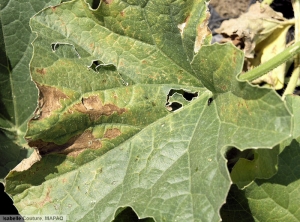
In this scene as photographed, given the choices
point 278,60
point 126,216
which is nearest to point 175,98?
point 278,60

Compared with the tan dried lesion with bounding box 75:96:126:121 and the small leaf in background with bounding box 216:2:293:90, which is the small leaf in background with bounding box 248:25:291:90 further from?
the tan dried lesion with bounding box 75:96:126:121

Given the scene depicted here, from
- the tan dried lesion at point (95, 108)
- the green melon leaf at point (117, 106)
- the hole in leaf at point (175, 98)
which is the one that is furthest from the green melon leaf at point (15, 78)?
the hole in leaf at point (175, 98)

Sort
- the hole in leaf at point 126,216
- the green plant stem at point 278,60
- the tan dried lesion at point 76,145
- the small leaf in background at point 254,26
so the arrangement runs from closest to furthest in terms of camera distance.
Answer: the green plant stem at point 278,60
the tan dried lesion at point 76,145
the hole in leaf at point 126,216
the small leaf in background at point 254,26

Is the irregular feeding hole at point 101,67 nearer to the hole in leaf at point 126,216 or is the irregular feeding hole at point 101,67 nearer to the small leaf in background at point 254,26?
the hole in leaf at point 126,216

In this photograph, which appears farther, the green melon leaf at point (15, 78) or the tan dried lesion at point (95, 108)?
the green melon leaf at point (15, 78)

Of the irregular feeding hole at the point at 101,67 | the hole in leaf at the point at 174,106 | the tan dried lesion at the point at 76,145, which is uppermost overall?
the irregular feeding hole at the point at 101,67

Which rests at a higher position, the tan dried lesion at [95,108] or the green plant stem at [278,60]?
the green plant stem at [278,60]

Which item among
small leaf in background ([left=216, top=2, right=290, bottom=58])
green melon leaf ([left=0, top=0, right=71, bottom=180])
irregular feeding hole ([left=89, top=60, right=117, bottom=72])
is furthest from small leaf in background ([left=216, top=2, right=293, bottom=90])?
green melon leaf ([left=0, top=0, right=71, bottom=180])

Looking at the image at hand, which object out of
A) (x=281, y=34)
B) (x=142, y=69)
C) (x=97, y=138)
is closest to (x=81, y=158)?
(x=97, y=138)
